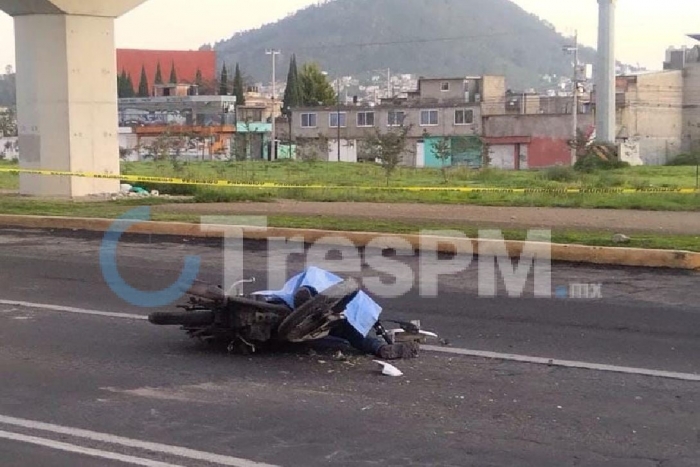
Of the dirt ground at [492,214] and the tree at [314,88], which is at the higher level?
the tree at [314,88]

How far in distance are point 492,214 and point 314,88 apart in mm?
93343

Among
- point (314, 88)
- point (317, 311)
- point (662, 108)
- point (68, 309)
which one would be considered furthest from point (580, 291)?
point (314, 88)

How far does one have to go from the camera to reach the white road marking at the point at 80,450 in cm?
543

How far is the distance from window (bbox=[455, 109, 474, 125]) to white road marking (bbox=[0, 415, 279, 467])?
8273 centimetres

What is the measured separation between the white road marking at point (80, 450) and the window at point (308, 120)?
8804 cm

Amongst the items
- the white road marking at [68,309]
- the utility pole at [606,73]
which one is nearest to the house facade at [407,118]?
the utility pole at [606,73]

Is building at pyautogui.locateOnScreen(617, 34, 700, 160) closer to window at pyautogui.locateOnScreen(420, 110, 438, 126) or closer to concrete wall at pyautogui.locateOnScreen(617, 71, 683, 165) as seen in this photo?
concrete wall at pyautogui.locateOnScreen(617, 71, 683, 165)

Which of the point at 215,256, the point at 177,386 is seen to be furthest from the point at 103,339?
the point at 215,256

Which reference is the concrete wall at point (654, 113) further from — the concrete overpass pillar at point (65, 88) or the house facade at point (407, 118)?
the concrete overpass pillar at point (65, 88)

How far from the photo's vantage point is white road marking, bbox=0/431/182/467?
5434 mm

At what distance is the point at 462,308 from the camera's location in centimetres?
988

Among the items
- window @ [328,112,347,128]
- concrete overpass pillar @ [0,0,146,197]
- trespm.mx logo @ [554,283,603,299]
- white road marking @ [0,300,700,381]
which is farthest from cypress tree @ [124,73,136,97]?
white road marking @ [0,300,700,381]

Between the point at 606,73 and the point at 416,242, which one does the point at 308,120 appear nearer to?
the point at 606,73

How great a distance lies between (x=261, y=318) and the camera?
7762 mm
